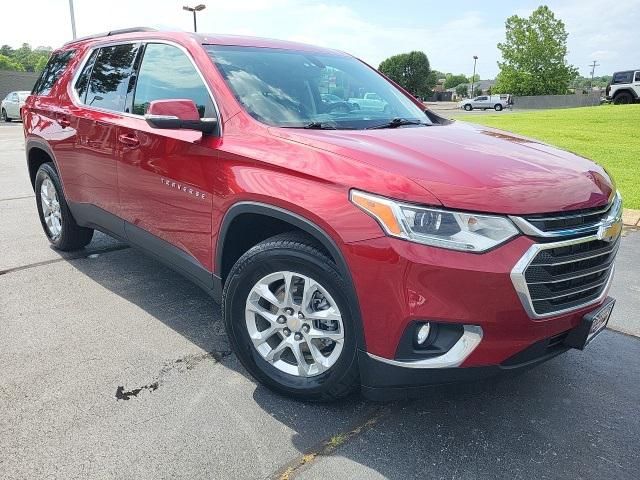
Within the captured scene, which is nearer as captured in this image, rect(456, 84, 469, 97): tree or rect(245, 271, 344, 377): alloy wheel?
rect(245, 271, 344, 377): alloy wheel

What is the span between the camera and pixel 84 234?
4914mm

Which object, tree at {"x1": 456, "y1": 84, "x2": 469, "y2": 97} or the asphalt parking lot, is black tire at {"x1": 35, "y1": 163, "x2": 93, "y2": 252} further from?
tree at {"x1": 456, "y1": 84, "x2": 469, "y2": 97}

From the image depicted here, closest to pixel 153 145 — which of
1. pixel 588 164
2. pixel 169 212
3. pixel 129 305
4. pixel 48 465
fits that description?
pixel 169 212

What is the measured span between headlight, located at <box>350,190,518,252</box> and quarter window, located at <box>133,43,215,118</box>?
1.39 metres

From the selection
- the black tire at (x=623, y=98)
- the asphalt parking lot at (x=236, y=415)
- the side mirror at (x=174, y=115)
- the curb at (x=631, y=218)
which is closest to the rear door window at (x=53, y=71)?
the asphalt parking lot at (x=236, y=415)

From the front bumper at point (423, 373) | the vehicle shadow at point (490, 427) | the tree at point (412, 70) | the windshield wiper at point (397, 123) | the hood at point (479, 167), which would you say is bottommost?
the vehicle shadow at point (490, 427)

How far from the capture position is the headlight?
211 centimetres

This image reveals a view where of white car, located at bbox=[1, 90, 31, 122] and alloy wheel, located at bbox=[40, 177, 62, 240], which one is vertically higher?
white car, located at bbox=[1, 90, 31, 122]

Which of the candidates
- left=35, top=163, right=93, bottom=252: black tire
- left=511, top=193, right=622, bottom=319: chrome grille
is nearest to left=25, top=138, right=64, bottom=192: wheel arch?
left=35, top=163, right=93, bottom=252: black tire

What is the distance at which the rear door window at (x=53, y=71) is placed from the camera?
479cm

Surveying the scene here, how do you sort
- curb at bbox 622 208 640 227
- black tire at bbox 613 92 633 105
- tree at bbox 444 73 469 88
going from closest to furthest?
curb at bbox 622 208 640 227
black tire at bbox 613 92 633 105
tree at bbox 444 73 469 88

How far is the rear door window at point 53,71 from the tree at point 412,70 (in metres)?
83.6

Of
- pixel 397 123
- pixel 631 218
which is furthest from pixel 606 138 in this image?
pixel 397 123

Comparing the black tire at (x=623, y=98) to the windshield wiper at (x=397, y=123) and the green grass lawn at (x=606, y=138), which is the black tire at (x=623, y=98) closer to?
the green grass lawn at (x=606, y=138)
